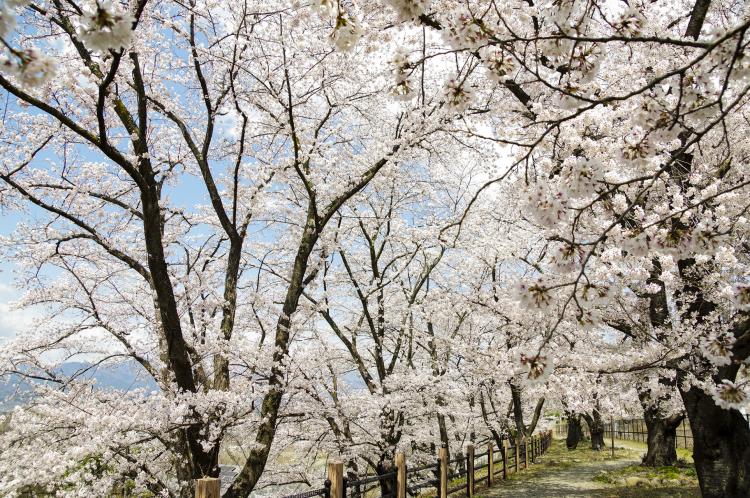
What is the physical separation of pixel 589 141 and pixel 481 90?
6.93 feet

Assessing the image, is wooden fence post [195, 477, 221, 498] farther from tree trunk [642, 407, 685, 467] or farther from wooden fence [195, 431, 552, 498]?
tree trunk [642, 407, 685, 467]

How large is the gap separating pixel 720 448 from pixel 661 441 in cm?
1101

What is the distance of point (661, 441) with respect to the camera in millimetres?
15094

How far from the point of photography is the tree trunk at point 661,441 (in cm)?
1479

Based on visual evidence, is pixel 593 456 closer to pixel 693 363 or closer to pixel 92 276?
pixel 693 363

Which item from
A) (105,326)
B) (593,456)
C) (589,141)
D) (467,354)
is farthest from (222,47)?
(593,456)

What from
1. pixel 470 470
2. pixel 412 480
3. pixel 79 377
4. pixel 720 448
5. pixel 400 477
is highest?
pixel 79 377

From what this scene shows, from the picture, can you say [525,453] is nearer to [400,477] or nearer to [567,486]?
[567,486]

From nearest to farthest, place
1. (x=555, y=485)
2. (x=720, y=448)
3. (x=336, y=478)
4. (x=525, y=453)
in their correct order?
(x=336, y=478), (x=720, y=448), (x=555, y=485), (x=525, y=453)

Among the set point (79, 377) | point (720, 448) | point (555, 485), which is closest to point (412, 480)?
point (555, 485)

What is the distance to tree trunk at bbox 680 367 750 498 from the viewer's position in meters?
5.76

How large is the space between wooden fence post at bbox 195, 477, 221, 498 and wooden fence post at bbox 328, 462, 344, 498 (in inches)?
70.8

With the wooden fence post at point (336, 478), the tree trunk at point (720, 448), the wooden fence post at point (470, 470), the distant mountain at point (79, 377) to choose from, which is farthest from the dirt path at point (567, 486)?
the distant mountain at point (79, 377)

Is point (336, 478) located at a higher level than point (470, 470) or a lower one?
higher
